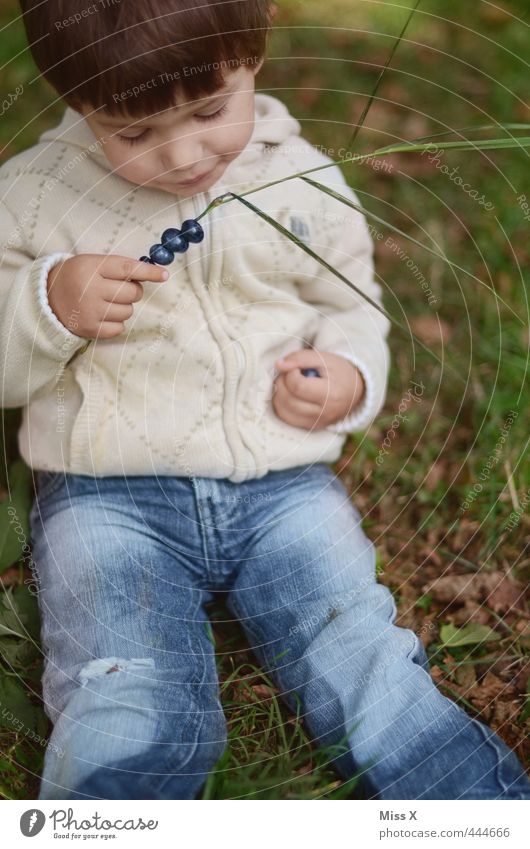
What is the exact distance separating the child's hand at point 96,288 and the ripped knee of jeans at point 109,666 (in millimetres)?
316

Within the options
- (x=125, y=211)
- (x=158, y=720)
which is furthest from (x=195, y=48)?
(x=158, y=720)

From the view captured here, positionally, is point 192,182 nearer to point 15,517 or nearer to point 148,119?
point 148,119

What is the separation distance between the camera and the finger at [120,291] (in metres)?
0.82

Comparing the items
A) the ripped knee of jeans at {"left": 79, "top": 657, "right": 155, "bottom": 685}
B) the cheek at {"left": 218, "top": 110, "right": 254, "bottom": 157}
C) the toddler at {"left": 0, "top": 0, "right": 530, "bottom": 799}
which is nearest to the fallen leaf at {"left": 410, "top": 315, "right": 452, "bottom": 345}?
the toddler at {"left": 0, "top": 0, "right": 530, "bottom": 799}

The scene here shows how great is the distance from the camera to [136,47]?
0.71 meters

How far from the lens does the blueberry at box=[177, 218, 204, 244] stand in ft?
2.71

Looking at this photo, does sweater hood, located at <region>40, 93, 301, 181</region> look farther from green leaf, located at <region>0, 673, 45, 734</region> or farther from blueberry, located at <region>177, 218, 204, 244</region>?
green leaf, located at <region>0, 673, 45, 734</region>

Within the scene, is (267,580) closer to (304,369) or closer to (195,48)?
(304,369)

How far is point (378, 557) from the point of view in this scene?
3.35 feet

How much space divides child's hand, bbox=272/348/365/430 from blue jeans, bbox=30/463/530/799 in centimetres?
6

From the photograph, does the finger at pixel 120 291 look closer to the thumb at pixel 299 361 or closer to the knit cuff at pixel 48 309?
the knit cuff at pixel 48 309

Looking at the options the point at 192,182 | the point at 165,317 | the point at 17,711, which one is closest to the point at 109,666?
the point at 17,711

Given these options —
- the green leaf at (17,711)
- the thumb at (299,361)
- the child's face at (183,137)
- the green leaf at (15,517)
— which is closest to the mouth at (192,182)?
the child's face at (183,137)

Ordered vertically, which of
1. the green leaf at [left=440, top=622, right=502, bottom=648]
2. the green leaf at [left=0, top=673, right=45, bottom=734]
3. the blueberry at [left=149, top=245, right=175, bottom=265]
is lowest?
the green leaf at [left=0, top=673, right=45, bottom=734]
